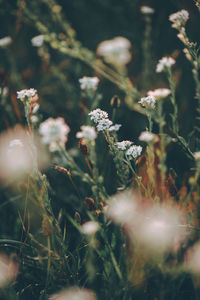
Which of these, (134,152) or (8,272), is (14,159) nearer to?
(8,272)

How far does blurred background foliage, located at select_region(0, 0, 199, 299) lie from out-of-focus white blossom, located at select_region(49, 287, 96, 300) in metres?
0.19

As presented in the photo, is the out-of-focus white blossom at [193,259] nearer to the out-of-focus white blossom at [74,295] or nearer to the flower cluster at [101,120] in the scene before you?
the out-of-focus white blossom at [74,295]

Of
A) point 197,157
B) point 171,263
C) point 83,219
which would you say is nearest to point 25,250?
point 83,219

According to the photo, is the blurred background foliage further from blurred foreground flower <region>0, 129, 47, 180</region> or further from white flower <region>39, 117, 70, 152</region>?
white flower <region>39, 117, 70, 152</region>

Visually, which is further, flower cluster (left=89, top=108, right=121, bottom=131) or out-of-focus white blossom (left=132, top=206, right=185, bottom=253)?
flower cluster (left=89, top=108, right=121, bottom=131)

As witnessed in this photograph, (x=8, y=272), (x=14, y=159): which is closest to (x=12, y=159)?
(x=14, y=159)

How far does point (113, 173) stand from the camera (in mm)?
1490

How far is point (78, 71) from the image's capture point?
1959 millimetres

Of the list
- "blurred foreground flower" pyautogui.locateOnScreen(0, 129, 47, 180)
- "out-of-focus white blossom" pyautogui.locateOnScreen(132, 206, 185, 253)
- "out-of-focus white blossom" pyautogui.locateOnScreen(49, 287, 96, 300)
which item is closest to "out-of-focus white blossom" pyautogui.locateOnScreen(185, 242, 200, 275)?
"out-of-focus white blossom" pyautogui.locateOnScreen(132, 206, 185, 253)

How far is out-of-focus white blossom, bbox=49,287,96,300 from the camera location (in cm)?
91

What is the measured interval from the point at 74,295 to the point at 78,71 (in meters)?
1.47

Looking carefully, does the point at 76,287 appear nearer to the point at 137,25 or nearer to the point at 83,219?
the point at 83,219

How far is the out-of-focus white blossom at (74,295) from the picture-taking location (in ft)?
2.98

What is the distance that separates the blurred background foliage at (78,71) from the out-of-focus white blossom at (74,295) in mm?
185
